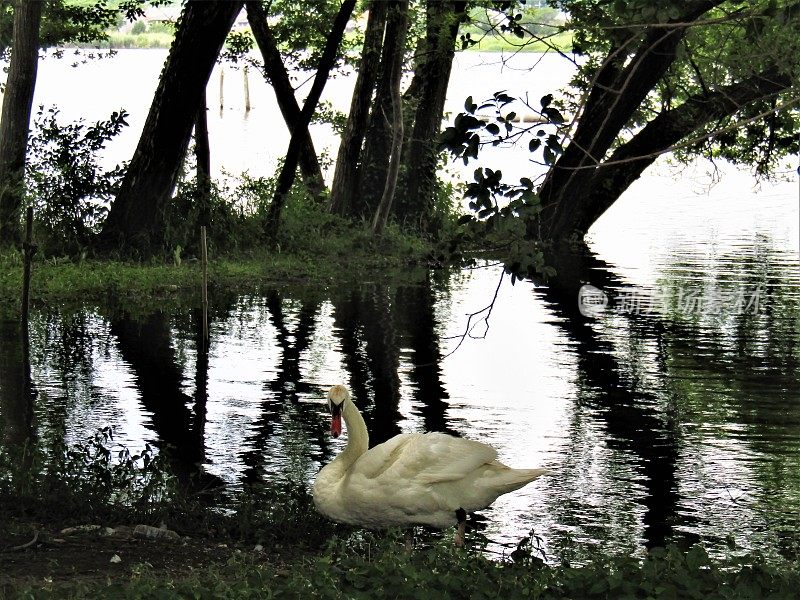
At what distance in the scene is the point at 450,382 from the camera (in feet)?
52.3

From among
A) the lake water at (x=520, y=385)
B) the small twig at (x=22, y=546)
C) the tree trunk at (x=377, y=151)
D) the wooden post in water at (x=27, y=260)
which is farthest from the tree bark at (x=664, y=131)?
the small twig at (x=22, y=546)

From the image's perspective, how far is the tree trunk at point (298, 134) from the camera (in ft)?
83.0

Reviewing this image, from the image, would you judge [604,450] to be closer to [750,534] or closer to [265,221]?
[750,534]

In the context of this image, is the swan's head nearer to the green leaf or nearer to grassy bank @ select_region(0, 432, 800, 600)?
grassy bank @ select_region(0, 432, 800, 600)

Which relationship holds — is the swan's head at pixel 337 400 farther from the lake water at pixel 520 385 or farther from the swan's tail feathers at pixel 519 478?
the lake water at pixel 520 385

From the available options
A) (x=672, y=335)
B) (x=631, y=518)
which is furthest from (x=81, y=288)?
(x=631, y=518)

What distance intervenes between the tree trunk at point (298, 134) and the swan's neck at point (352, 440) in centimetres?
1586

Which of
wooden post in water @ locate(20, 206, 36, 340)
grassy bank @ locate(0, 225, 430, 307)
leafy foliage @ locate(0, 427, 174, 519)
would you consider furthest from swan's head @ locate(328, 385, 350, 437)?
grassy bank @ locate(0, 225, 430, 307)

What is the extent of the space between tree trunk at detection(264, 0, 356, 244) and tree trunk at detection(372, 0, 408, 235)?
920 millimetres

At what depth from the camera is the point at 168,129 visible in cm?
2162

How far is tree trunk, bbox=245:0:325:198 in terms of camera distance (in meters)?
27.9

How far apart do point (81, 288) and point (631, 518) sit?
1236 centimetres

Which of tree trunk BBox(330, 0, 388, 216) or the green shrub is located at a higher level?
the green shrub

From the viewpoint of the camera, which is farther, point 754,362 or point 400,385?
point 754,362
